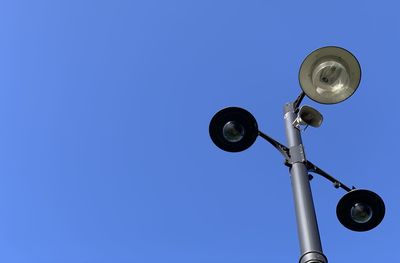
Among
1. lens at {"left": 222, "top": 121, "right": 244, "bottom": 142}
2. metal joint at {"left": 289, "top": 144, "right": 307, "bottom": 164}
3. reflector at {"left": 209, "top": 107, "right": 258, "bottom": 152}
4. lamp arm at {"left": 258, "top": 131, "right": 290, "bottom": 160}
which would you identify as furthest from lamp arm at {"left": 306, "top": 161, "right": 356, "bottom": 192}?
lens at {"left": 222, "top": 121, "right": 244, "bottom": 142}

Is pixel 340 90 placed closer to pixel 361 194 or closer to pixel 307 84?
pixel 307 84

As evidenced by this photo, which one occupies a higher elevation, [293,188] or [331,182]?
[331,182]

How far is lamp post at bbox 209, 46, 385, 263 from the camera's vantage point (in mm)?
4727

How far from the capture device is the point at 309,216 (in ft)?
12.2

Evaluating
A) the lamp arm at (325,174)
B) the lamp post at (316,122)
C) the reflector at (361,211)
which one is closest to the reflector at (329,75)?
the lamp post at (316,122)

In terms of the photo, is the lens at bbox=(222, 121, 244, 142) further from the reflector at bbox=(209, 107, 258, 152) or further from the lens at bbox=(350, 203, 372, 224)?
the lens at bbox=(350, 203, 372, 224)

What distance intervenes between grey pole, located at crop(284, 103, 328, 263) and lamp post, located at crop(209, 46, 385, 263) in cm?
1

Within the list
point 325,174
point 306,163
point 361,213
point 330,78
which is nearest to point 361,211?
point 361,213

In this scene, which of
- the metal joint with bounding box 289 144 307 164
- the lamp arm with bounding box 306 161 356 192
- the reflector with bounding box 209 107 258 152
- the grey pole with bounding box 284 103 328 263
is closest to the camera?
the grey pole with bounding box 284 103 328 263

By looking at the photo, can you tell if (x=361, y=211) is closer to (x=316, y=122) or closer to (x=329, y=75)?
(x=316, y=122)

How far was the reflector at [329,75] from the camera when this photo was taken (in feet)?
16.0

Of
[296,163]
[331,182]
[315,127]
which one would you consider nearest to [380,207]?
[331,182]

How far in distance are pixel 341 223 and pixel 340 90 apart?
1469 mm

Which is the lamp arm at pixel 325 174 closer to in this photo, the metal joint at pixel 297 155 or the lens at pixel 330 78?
the metal joint at pixel 297 155
